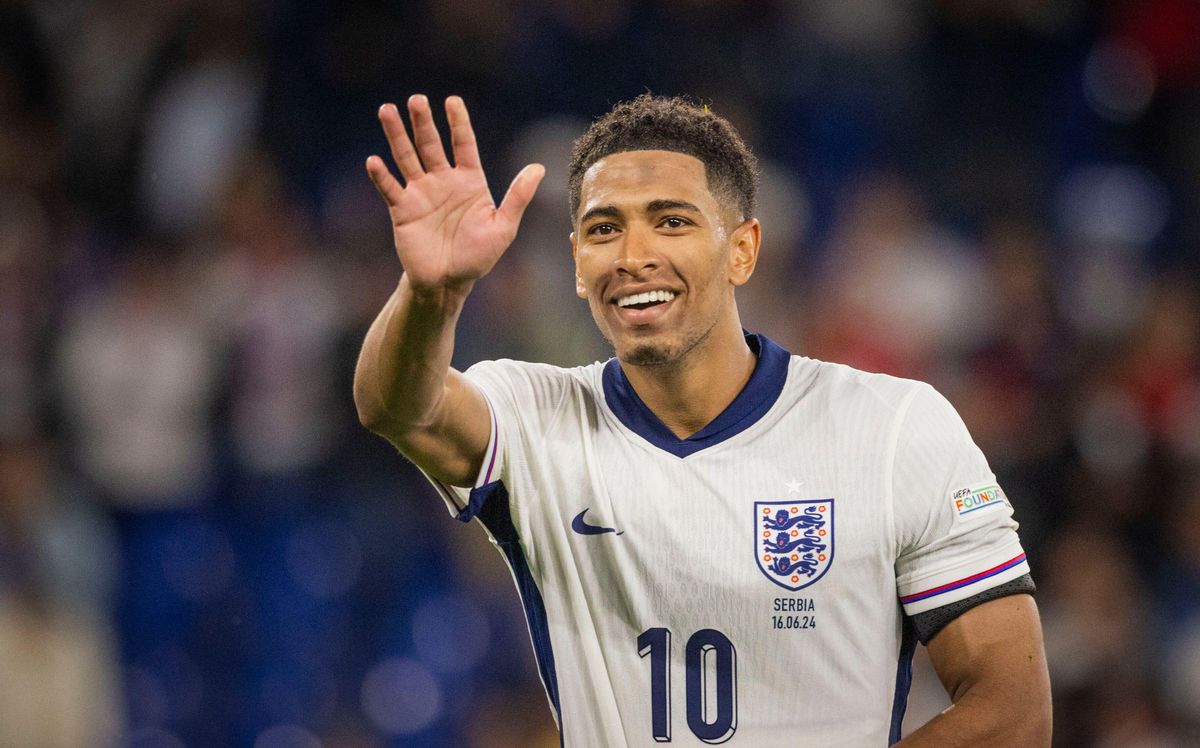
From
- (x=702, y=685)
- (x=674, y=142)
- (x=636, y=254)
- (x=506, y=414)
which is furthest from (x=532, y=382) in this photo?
(x=702, y=685)

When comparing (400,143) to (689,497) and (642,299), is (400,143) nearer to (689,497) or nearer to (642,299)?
(642,299)

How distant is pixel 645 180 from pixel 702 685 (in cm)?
113

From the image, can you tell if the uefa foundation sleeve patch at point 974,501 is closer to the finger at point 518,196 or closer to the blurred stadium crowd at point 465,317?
the finger at point 518,196

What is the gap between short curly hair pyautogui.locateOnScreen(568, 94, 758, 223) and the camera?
3619mm

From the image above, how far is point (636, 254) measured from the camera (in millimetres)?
3416

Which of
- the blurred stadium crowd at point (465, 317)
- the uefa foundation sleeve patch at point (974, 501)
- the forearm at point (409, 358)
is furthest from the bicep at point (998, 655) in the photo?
the blurred stadium crowd at point (465, 317)

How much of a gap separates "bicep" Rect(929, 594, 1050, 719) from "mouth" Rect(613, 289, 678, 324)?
92cm

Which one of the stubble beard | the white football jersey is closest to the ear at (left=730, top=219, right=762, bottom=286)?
the stubble beard

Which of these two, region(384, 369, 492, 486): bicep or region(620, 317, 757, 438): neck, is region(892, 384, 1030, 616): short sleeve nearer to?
region(620, 317, 757, 438): neck

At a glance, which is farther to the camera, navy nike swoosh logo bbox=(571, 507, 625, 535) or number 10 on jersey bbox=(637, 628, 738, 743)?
navy nike swoosh logo bbox=(571, 507, 625, 535)

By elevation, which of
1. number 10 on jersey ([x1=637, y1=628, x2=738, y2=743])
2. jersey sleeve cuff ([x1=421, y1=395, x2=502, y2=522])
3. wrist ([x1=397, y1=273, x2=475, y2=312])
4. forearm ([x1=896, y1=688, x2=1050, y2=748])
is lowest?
forearm ([x1=896, y1=688, x2=1050, y2=748])

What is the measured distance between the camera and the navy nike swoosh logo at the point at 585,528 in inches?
132

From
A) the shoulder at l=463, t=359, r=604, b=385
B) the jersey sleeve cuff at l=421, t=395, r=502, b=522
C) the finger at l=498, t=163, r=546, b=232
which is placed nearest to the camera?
the finger at l=498, t=163, r=546, b=232

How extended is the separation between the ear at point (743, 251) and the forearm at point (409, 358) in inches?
32.9
